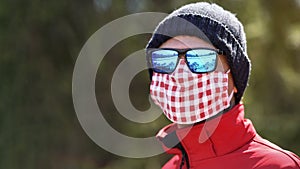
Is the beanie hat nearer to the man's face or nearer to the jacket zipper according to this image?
the man's face

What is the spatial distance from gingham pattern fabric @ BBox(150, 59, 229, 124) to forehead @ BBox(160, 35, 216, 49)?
47 millimetres

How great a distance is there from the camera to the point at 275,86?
4.33m

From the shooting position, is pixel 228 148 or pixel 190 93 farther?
pixel 190 93

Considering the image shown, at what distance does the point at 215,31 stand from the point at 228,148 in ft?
1.00

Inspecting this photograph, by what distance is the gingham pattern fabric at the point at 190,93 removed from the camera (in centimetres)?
182

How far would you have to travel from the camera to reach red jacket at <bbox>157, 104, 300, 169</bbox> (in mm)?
1668

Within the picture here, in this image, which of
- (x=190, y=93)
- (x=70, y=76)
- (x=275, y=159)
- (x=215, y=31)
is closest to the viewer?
(x=275, y=159)

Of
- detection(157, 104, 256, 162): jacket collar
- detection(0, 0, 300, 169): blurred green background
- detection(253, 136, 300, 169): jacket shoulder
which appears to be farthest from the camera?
detection(0, 0, 300, 169): blurred green background

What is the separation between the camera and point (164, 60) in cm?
185

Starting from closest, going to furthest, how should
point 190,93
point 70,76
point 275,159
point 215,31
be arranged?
point 275,159
point 215,31
point 190,93
point 70,76

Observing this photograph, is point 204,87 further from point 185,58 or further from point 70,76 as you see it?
point 70,76

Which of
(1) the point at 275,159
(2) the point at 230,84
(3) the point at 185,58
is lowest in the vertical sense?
(1) the point at 275,159

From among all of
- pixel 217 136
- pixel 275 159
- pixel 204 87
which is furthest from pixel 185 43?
pixel 275 159

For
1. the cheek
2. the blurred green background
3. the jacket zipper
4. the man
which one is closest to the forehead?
the man
